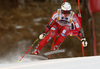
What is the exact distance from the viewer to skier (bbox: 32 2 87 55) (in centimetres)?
223

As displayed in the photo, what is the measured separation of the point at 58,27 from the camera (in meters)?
2.34

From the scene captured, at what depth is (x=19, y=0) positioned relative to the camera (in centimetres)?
403

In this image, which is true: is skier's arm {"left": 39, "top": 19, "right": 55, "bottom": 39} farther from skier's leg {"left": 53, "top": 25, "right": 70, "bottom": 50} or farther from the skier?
skier's leg {"left": 53, "top": 25, "right": 70, "bottom": 50}

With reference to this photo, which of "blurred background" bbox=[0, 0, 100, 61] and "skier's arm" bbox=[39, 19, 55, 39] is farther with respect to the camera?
"blurred background" bbox=[0, 0, 100, 61]

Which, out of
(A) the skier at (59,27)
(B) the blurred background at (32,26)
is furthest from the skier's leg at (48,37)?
(B) the blurred background at (32,26)

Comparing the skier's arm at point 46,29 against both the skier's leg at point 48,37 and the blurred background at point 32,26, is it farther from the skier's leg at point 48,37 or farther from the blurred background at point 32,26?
the blurred background at point 32,26

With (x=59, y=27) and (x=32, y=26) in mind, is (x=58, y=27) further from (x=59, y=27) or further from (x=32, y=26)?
(x=32, y=26)

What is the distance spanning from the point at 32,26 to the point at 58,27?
1626mm

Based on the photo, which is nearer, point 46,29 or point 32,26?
point 46,29

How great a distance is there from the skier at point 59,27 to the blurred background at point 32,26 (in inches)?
47.7

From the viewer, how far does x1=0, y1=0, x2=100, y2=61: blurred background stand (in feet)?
11.8

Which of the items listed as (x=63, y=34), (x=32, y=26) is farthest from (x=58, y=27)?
(x=32, y=26)

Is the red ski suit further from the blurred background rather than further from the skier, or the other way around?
the blurred background

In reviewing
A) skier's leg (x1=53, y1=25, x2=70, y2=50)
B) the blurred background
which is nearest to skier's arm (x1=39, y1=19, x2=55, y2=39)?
skier's leg (x1=53, y1=25, x2=70, y2=50)
